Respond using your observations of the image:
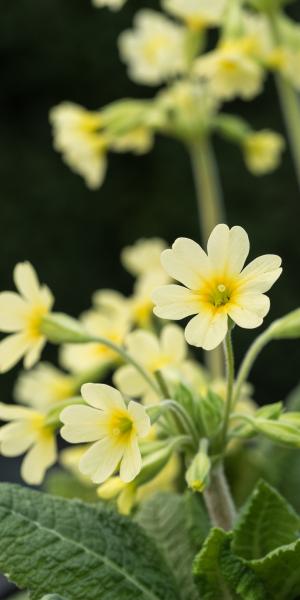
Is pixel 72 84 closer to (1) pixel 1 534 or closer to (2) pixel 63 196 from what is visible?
(2) pixel 63 196

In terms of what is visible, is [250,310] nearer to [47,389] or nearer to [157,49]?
[47,389]

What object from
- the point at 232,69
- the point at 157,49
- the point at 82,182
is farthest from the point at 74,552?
the point at 82,182

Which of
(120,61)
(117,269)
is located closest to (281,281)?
(117,269)

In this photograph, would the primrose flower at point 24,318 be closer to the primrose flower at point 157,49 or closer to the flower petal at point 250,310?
the flower petal at point 250,310

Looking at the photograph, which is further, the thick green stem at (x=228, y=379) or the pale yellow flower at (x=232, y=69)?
the pale yellow flower at (x=232, y=69)

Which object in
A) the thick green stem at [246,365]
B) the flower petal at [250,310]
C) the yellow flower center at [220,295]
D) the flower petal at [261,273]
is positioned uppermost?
the flower petal at [261,273]

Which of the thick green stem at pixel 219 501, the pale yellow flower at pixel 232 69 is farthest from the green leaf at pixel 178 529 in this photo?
the pale yellow flower at pixel 232 69

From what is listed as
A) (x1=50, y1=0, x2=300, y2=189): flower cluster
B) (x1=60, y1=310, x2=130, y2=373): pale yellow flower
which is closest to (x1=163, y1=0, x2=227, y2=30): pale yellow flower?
(x1=50, y1=0, x2=300, y2=189): flower cluster
